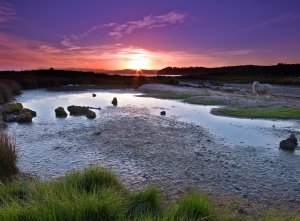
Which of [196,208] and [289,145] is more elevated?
[196,208]

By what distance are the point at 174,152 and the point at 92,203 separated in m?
8.78

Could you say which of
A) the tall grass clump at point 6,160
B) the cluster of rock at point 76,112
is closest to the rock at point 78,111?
the cluster of rock at point 76,112

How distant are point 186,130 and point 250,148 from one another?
5.05 m

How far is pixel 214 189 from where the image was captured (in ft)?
32.4

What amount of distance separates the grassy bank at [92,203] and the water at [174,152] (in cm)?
219

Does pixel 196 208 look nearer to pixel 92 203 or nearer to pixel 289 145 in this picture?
pixel 92 203

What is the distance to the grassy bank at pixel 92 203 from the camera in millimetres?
5672

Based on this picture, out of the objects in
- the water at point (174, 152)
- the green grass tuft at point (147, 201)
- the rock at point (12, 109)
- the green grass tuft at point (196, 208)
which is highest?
the green grass tuft at point (196, 208)

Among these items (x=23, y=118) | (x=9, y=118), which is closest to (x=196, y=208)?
(x=23, y=118)

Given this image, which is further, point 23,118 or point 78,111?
point 78,111

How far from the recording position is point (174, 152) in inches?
567

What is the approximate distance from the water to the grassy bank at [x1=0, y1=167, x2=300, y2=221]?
2194mm

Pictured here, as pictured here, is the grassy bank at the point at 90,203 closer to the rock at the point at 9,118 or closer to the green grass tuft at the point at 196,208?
the green grass tuft at the point at 196,208

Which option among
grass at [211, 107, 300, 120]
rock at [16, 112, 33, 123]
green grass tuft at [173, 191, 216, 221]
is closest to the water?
rock at [16, 112, 33, 123]
